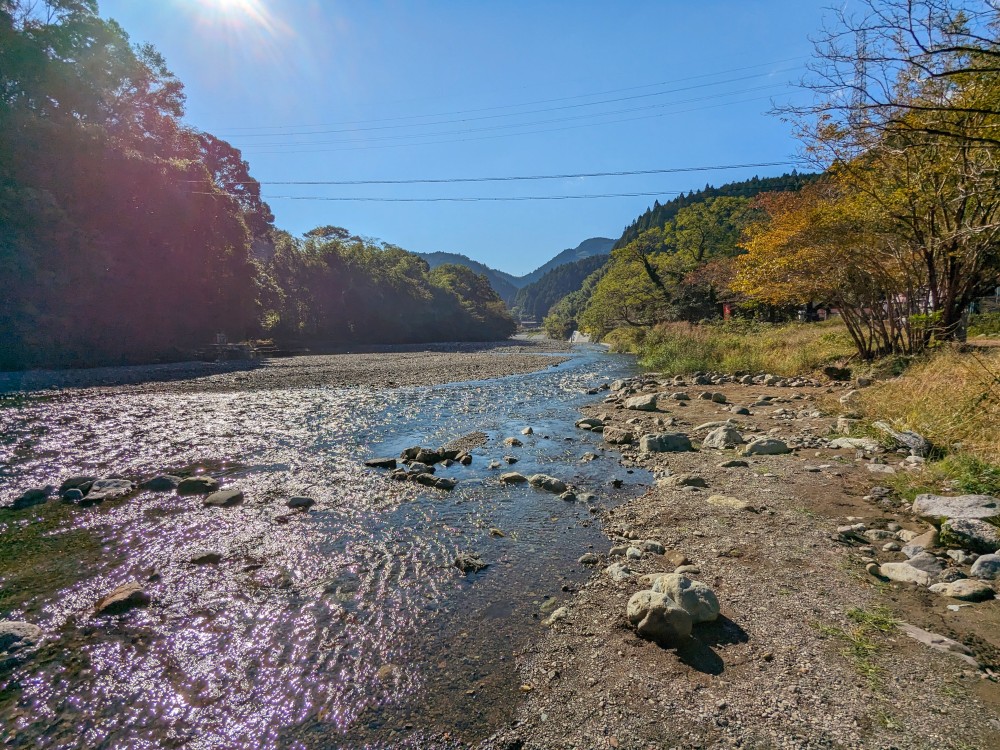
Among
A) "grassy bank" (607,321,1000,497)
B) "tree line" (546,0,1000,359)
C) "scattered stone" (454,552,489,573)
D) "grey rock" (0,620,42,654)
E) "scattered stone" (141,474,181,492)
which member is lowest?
"scattered stone" (454,552,489,573)

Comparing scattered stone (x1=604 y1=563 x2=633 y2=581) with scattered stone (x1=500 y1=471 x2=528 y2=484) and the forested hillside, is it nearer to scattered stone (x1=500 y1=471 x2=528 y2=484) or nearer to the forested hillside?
scattered stone (x1=500 y1=471 x2=528 y2=484)

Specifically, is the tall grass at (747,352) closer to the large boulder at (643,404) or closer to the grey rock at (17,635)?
the large boulder at (643,404)

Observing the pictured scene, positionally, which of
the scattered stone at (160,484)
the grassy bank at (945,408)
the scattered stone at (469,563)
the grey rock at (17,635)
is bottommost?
the scattered stone at (469,563)

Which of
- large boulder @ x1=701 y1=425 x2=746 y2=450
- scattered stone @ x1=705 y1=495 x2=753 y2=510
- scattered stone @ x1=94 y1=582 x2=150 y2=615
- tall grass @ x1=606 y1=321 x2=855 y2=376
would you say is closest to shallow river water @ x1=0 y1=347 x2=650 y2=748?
scattered stone @ x1=94 y1=582 x2=150 y2=615

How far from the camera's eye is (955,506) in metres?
4.66

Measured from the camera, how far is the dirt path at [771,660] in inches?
94.4

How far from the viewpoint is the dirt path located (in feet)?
7.87

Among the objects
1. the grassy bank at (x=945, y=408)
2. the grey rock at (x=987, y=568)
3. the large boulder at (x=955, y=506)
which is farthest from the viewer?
the grassy bank at (x=945, y=408)

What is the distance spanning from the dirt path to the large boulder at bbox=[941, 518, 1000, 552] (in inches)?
17.7

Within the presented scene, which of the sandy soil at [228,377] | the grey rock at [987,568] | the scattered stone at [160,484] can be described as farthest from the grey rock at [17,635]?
the sandy soil at [228,377]

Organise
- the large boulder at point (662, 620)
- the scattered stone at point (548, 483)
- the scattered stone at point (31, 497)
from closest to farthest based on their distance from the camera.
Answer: the large boulder at point (662, 620), the scattered stone at point (31, 497), the scattered stone at point (548, 483)

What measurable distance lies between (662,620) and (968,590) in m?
2.42

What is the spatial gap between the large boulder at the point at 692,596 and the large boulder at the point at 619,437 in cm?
584

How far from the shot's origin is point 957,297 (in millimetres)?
12594
